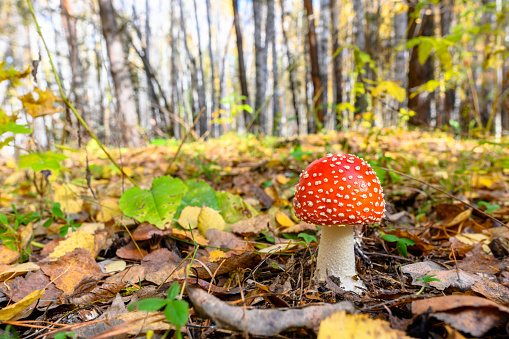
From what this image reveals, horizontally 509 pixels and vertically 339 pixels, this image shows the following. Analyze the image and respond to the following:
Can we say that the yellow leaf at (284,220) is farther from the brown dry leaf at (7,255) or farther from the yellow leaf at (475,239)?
the brown dry leaf at (7,255)

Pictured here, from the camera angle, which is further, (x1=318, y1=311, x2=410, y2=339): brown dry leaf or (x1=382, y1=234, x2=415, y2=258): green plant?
(x1=382, y1=234, x2=415, y2=258): green plant

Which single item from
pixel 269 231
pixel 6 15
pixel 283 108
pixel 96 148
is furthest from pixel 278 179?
pixel 283 108

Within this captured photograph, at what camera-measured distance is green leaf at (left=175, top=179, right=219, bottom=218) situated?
206 centimetres

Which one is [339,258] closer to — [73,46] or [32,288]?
[32,288]

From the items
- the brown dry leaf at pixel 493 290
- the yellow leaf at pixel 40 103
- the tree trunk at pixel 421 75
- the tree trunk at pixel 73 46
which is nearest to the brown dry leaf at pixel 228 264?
the brown dry leaf at pixel 493 290

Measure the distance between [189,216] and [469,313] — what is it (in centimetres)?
142

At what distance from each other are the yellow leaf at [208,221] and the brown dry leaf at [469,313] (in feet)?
3.76

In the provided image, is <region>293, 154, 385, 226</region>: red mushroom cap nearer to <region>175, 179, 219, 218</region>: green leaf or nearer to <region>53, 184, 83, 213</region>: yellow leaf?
<region>175, 179, 219, 218</region>: green leaf

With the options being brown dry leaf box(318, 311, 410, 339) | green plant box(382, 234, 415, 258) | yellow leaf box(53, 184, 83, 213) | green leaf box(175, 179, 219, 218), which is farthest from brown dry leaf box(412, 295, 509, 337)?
yellow leaf box(53, 184, 83, 213)

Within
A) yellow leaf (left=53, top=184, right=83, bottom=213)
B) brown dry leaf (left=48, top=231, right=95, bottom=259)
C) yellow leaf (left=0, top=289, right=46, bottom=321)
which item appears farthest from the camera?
yellow leaf (left=53, top=184, right=83, bottom=213)

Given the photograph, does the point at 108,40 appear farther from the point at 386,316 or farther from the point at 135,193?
the point at 386,316

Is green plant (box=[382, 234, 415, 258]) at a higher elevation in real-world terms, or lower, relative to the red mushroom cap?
lower

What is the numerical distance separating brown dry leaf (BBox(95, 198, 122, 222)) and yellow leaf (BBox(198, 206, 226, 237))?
0.63 metres

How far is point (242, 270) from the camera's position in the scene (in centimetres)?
145
